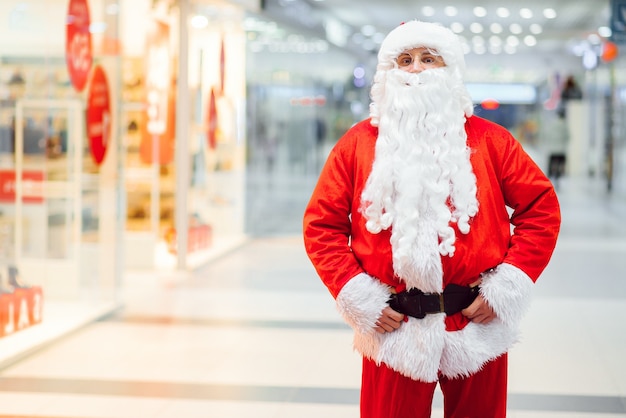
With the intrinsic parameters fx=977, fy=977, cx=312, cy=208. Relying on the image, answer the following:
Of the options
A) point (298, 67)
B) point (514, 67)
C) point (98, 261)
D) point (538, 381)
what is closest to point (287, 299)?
point (98, 261)

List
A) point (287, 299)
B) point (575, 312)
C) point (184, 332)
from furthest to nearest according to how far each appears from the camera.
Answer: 1. point (287, 299)
2. point (575, 312)
3. point (184, 332)

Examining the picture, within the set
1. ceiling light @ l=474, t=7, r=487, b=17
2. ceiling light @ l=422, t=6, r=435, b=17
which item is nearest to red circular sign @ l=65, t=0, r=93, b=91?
ceiling light @ l=422, t=6, r=435, b=17

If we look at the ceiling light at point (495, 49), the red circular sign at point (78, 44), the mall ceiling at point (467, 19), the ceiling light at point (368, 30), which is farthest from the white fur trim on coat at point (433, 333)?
the ceiling light at point (495, 49)

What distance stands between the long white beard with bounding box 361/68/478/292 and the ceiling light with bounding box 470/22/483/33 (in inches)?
690

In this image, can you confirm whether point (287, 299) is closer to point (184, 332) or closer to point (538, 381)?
point (184, 332)

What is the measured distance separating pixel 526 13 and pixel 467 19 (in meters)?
1.39

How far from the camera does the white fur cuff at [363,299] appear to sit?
8.04 feet

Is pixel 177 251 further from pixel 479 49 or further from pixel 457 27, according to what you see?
pixel 479 49

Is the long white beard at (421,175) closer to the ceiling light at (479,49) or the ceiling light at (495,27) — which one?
the ceiling light at (495,27)

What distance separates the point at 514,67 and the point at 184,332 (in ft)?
85.8

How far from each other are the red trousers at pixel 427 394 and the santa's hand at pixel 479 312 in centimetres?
12

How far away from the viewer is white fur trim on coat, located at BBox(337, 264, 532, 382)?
246 cm

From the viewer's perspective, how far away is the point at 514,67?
30.5 metres

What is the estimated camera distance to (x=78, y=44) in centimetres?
592
